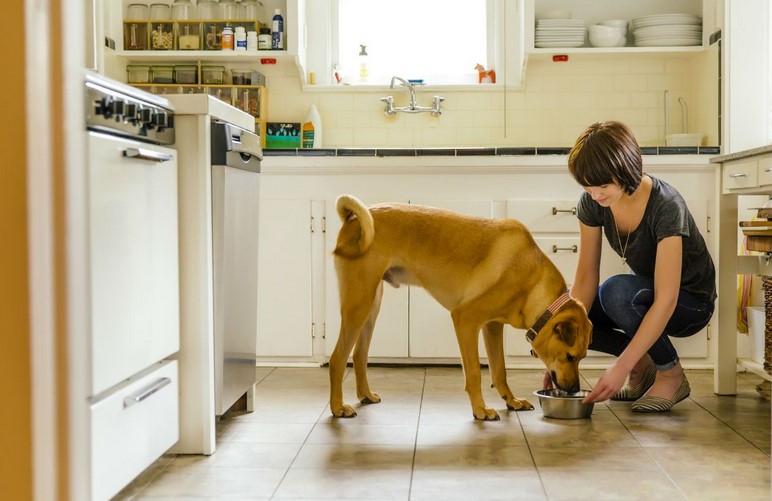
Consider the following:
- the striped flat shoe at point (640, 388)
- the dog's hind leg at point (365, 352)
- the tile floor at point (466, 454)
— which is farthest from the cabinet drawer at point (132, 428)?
the striped flat shoe at point (640, 388)

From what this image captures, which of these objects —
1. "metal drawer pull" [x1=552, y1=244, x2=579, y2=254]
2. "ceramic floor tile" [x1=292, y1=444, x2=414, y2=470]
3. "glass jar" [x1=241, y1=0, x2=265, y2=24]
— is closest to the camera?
"ceramic floor tile" [x1=292, y1=444, x2=414, y2=470]

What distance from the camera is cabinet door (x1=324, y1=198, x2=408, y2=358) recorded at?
3.63 m

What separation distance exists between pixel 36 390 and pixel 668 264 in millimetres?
2464

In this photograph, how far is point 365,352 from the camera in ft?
9.39

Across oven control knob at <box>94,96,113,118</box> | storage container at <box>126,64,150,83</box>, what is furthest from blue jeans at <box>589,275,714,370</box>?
storage container at <box>126,64,150,83</box>

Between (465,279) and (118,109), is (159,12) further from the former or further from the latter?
(118,109)

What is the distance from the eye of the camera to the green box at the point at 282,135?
14.0 ft

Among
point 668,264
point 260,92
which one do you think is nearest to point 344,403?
point 668,264

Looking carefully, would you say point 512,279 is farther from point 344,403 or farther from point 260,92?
point 260,92

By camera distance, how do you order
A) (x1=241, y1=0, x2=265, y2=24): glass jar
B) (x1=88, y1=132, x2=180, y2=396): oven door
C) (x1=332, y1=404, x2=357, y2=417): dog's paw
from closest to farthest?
(x1=88, y1=132, x2=180, y2=396): oven door, (x1=332, y1=404, x2=357, y2=417): dog's paw, (x1=241, y1=0, x2=265, y2=24): glass jar

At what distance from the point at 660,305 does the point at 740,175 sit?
25.6 inches

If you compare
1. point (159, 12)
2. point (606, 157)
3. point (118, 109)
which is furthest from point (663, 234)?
point (159, 12)

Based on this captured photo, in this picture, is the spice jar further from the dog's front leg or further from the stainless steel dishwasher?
the dog's front leg

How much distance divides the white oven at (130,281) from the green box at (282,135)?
2162 mm
